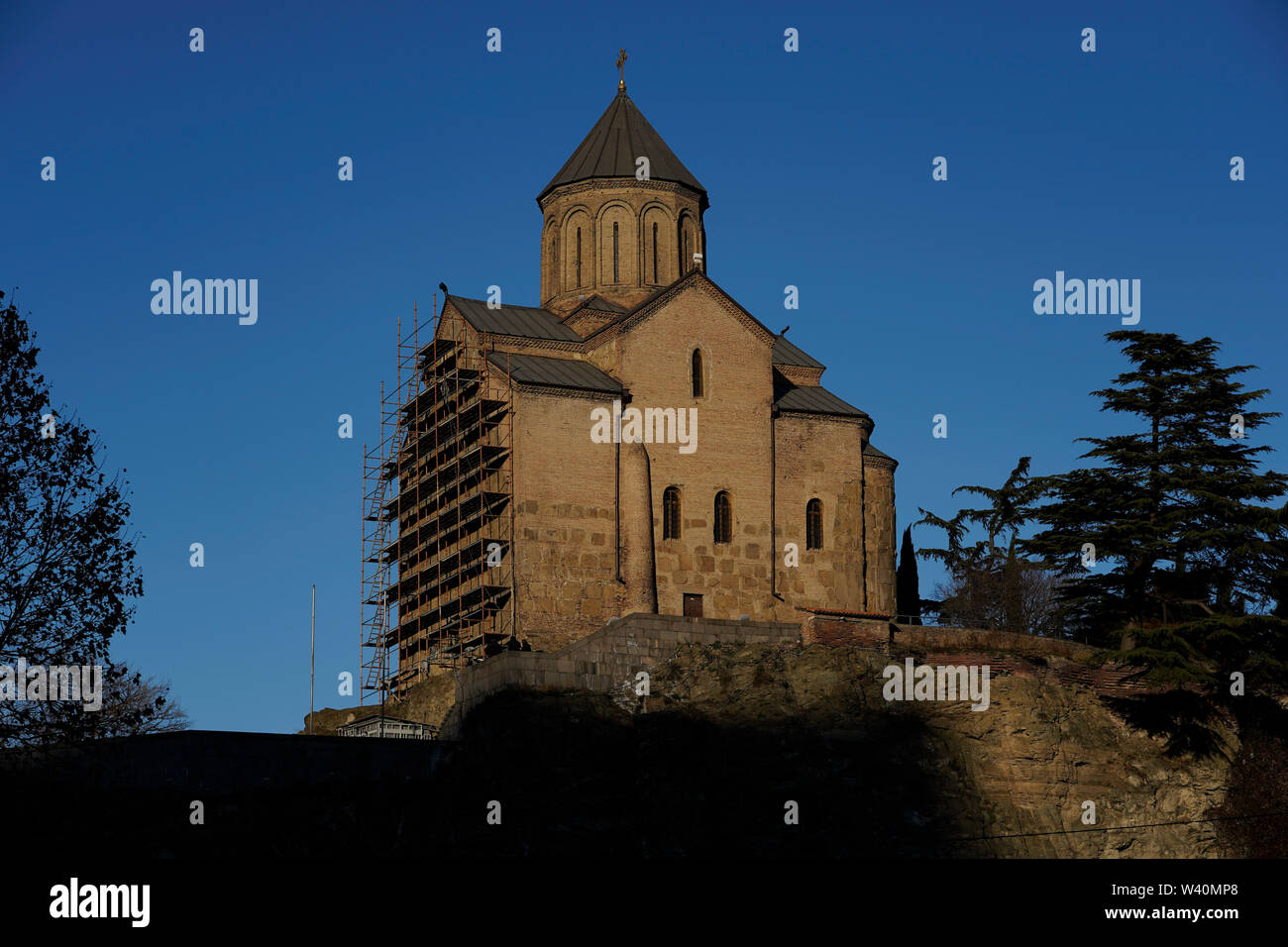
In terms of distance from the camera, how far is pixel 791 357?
2207 inches

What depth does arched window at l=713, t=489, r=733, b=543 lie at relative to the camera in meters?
49.2

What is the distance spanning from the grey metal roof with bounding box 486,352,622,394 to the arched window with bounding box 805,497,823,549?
661cm

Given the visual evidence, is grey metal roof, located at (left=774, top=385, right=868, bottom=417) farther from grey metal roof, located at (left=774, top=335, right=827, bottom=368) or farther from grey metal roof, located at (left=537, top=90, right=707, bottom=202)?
grey metal roof, located at (left=537, top=90, right=707, bottom=202)

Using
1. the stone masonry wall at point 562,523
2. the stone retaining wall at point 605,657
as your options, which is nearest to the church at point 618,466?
the stone masonry wall at point 562,523

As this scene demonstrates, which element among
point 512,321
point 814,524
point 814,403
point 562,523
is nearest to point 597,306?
point 512,321

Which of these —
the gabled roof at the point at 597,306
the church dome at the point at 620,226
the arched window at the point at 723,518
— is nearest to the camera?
the arched window at the point at 723,518

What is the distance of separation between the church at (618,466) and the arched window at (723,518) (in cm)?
5

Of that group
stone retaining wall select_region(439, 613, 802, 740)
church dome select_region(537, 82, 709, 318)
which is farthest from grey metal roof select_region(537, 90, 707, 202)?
stone retaining wall select_region(439, 613, 802, 740)

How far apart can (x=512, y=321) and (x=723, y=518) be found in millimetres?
8839

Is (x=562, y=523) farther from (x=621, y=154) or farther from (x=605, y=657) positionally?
(x=621, y=154)

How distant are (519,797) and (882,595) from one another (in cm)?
1692

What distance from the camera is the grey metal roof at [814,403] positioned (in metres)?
51.8

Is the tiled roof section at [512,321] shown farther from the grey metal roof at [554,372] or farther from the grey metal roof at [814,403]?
the grey metal roof at [814,403]
